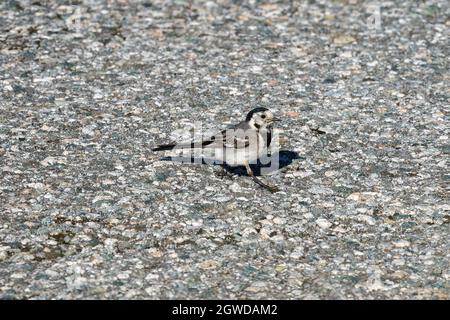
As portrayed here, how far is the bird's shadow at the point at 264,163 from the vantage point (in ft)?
36.9

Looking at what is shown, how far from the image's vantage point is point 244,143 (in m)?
11.0

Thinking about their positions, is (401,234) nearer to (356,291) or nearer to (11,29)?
(356,291)

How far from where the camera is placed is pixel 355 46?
15.5 m

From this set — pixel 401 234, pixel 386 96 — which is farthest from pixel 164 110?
pixel 401 234

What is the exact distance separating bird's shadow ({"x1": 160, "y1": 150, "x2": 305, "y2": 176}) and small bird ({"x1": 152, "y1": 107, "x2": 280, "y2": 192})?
15 centimetres

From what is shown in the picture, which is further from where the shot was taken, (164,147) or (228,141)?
(228,141)

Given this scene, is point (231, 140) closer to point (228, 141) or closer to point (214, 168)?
point (228, 141)

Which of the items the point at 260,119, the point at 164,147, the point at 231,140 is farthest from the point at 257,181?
the point at 164,147

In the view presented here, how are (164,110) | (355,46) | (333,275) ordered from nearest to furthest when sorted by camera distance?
(333,275)
(164,110)
(355,46)

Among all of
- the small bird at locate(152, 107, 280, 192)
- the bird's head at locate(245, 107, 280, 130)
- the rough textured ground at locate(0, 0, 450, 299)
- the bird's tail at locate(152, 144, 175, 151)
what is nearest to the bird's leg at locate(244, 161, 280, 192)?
the small bird at locate(152, 107, 280, 192)

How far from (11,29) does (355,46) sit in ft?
21.6

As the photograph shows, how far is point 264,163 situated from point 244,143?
64 cm

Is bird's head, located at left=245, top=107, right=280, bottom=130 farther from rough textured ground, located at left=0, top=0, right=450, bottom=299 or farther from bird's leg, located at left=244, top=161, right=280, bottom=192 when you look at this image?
rough textured ground, located at left=0, top=0, right=450, bottom=299

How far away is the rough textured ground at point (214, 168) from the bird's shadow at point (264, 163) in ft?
0.58
